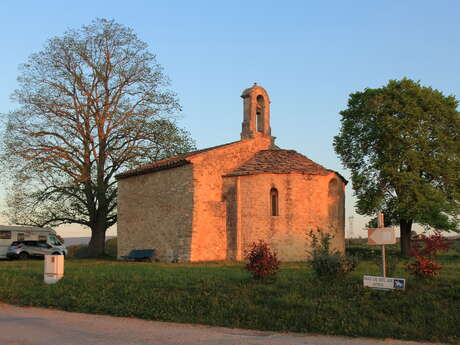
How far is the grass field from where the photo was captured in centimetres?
984

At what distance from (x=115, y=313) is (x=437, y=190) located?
22.6 meters

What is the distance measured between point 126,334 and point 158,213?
17.9 meters

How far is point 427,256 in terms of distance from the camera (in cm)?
1247

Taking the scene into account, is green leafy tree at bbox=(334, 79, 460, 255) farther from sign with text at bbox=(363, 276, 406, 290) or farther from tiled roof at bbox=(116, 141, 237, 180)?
sign with text at bbox=(363, 276, 406, 290)

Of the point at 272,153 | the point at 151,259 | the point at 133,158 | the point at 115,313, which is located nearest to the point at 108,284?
the point at 115,313

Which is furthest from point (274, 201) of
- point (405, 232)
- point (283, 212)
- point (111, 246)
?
point (111, 246)

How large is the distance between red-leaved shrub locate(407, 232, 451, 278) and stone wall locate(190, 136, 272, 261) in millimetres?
13637

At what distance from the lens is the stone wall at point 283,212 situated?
24500mm

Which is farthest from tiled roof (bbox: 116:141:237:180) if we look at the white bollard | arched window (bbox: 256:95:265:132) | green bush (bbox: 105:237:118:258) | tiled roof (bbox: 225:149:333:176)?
green bush (bbox: 105:237:118:258)

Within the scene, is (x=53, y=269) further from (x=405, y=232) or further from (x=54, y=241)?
(x=405, y=232)

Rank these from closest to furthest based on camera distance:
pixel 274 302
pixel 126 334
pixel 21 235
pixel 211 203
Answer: pixel 126 334, pixel 274 302, pixel 211 203, pixel 21 235

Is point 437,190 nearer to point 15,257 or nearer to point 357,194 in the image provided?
point 357,194

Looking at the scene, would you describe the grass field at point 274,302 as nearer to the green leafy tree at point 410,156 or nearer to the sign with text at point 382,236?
the sign with text at point 382,236

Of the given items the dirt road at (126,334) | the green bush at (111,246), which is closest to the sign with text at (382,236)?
the dirt road at (126,334)
